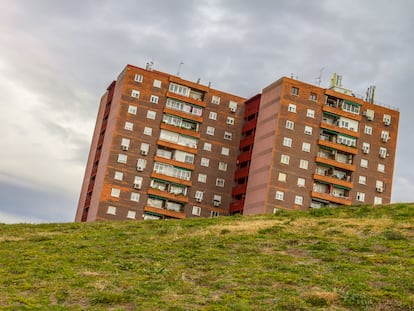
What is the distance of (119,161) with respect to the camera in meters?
95.1

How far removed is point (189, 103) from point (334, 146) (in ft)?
77.9

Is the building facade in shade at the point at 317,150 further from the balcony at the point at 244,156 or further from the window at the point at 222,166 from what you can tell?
the window at the point at 222,166

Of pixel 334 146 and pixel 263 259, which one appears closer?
pixel 263 259

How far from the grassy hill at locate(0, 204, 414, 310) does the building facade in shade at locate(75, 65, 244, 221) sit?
54947 millimetres

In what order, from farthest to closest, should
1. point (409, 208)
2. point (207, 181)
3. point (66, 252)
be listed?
1. point (207, 181)
2. point (409, 208)
3. point (66, 252)

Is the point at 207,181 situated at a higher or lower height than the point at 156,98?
lower

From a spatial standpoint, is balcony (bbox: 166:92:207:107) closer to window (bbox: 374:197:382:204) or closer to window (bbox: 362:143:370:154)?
window (bbox: 362:143:370:154)

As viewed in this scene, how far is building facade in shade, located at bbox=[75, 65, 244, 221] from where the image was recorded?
3735 inches

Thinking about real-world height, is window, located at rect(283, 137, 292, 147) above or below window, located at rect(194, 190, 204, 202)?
above

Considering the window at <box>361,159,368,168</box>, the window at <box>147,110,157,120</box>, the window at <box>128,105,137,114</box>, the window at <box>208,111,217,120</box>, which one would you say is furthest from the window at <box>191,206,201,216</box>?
the window at <box>361,159,368,168</box>

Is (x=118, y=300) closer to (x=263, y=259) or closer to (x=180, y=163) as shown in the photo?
(x=263, y=259)

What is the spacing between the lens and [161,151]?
9869 cm

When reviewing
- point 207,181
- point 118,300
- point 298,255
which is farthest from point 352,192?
point 118,300

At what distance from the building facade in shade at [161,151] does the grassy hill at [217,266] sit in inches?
2163
